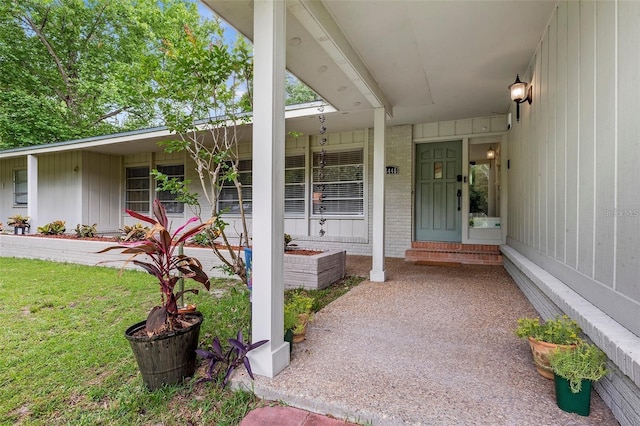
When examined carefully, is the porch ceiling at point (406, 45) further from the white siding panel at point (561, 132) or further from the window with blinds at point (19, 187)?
the window with blinds at point (19, 187)

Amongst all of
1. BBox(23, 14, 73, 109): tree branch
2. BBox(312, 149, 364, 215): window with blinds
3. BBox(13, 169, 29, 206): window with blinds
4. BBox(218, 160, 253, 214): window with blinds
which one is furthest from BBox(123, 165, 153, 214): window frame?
BBox(23, 14, 73, 109): tree branch

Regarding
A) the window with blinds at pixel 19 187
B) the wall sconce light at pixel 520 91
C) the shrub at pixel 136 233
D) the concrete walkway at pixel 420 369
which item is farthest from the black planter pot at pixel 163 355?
the window with blinds at pixel 19 187

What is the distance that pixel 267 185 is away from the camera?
6.32 feet

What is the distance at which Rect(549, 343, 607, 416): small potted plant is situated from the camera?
4.96ft

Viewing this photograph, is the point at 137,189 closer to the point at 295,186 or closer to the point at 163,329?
the point at 295,186

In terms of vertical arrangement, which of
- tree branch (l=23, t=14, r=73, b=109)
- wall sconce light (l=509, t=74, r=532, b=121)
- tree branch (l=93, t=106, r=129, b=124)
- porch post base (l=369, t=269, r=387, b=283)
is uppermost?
tree branch (l=23, t=14, r=73, b=109)

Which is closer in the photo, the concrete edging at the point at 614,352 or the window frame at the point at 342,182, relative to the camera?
the concrete edging at the point at 614,352

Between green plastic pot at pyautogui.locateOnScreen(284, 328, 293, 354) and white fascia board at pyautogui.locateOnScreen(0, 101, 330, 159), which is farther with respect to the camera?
white fascia board at pyautogui.locateOnScreen(0, 101, 330, 159)

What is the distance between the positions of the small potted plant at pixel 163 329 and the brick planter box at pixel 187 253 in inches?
42.1

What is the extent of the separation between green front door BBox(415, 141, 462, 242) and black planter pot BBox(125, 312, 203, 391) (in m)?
5.59

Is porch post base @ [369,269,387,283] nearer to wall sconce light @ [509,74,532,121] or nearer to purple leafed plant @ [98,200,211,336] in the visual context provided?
wall sconce light @ [509,74,532,121]

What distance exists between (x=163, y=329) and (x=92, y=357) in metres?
0.93

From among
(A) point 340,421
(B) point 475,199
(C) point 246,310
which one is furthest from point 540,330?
(B) point 475,199

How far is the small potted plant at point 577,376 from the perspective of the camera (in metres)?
1.51
